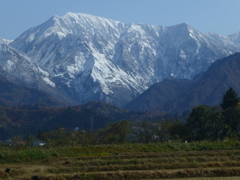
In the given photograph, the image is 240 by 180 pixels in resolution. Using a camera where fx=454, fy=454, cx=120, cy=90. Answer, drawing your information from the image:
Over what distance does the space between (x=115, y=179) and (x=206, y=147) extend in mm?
27804

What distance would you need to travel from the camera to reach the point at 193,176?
139 feet

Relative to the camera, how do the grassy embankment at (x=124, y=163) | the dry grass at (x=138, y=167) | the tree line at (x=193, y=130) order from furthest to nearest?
the tree line at (x=193, y=130) < the grassy embankment at (x=124, y=163) < the dry grass at (x=138, y=167)

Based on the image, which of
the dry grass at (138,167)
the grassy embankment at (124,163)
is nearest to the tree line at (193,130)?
the grassy embankment at (124,163)

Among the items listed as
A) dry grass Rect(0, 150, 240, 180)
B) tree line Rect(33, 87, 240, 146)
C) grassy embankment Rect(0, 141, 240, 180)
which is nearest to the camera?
dry grass Rect(0, 150, 240, 180)

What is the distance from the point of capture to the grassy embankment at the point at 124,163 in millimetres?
42562

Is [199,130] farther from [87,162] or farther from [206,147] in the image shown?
[87,162]

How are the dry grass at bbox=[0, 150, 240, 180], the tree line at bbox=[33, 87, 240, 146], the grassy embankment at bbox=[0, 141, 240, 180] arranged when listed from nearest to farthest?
the dry grass at bbox=[0, 150, 240, 180], the grassy embankment at bbox=[0, 141, 240, 180], the tree line at bbox=[33, 87, 240, 146]

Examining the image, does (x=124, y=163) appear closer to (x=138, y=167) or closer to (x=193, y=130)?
(x=138, y=167)

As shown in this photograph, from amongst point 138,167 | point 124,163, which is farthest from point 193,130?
point 138,167

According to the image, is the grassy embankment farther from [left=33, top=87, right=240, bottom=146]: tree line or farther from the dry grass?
[left=33, top=87, right=240, bottom=146]: tree line

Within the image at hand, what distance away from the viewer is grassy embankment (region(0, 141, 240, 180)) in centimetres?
4256

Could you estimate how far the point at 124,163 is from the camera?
5109 centimetres

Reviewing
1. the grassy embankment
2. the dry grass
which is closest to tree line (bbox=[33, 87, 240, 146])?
the grassy embankment

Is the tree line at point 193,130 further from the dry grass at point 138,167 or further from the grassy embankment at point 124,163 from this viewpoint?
the dry grass at point 138,167
